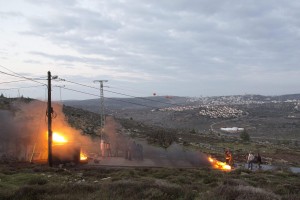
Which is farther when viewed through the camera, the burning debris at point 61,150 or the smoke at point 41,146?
the smoke at point 41,146

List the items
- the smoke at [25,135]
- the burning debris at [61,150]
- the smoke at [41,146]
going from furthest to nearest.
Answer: the smoke at [25,135] < the smoke at [41,146] < the burning debris at [61,150]

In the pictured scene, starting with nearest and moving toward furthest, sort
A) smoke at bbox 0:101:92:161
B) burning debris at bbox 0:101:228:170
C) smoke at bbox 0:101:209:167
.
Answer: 1. burning debris at bbox 0:101:228:170
2. smoke at bbox 0:101:209:167
3. smoke at bbox 0:101:92:161

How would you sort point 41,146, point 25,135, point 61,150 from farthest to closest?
point 25,135, point 41,146, point 61,150

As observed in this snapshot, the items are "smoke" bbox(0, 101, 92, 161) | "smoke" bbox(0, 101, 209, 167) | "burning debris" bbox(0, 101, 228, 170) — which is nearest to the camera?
"burning debris" bbox(0, 101, 228, 170)

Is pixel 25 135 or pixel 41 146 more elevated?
pixel 25 135

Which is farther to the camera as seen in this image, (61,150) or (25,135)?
(25,135)

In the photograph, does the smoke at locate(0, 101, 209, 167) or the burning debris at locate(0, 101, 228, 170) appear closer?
the burning debris at locate(0, 101, 228, 170)

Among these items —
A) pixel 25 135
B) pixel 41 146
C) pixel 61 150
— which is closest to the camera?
pixel 61 150

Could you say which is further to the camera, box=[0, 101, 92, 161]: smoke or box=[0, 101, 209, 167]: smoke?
box=[0, 101, 92, 161]: smoke

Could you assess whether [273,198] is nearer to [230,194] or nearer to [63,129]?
[230,194]

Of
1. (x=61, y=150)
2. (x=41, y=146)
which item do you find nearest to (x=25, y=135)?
(x=41, y=146)

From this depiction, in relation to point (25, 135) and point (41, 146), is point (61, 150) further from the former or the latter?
point (25, 135)
